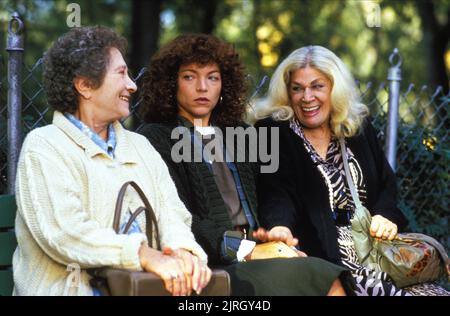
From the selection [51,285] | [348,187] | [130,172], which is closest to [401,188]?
[348,187]

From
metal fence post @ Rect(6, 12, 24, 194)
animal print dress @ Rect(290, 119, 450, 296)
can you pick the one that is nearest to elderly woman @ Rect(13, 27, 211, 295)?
metal fence post @ Rect(6, 12, 24, 194)

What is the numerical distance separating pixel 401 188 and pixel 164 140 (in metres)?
2.56

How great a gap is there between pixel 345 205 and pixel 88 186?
173cm

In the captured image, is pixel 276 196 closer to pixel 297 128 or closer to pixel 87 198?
pixel 297 128

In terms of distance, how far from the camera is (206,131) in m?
4.53

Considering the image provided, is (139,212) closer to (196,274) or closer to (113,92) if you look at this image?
(196,274)

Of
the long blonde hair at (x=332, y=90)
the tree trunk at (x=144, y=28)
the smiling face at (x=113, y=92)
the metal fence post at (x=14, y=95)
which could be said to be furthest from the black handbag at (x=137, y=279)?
the tree trunk at (x=144, y=28)

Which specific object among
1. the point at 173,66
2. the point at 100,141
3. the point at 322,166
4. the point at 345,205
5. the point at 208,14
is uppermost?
the point at 208,14

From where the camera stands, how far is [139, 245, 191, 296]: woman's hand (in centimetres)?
320

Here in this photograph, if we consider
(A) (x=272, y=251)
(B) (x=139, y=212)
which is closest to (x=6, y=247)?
(B) (x=139, y=212)

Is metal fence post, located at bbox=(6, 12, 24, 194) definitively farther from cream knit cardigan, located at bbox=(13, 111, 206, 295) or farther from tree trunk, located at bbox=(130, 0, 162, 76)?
tree trunk, located at bbox=(130, 0, 162, 76)

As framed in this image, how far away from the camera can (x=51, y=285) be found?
3.40 metres

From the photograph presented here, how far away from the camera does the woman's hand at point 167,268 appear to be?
3.20 metres
